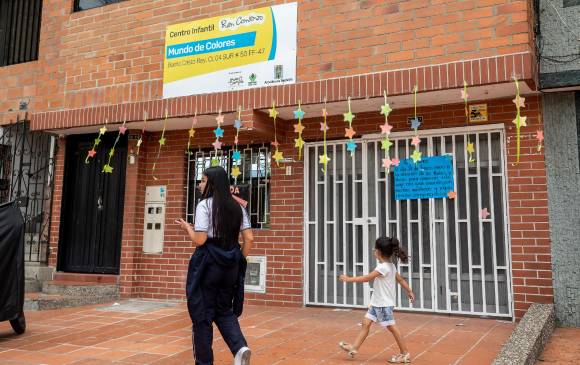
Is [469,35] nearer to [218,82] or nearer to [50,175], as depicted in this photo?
[218,82]

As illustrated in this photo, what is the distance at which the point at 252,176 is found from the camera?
826 cm

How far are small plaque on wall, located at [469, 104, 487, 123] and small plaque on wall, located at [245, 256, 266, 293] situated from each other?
362 centimetres

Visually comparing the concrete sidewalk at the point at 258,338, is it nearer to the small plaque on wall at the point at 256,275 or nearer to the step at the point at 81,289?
the small plaque on wall at the point at 256,275

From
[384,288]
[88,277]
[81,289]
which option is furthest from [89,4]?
[384,288]

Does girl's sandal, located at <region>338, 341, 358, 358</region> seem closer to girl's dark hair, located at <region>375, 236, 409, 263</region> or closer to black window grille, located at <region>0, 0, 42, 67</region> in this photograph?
girl's dark hair, located at <region>375, 236, 409, 263</region>

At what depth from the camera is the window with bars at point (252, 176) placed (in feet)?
26.6

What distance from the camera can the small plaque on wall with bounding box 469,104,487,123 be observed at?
22.1 feet

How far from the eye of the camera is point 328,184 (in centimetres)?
773

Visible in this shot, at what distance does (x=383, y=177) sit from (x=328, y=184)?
0.85m

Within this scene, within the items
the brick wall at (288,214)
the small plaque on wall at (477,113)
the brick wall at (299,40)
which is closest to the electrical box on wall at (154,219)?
the brick wall at (288,214)

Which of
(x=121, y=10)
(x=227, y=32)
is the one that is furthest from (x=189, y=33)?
(x=121, y=10)

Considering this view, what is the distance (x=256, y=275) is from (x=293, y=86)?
2953 millimetres

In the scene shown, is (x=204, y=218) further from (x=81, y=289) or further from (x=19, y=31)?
(x=19, y=31)

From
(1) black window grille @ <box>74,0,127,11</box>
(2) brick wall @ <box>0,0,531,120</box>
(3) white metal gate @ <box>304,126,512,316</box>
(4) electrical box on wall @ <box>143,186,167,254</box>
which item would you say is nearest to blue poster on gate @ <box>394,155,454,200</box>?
(3) white metal gate @ <box>304,126,512,316</box>
